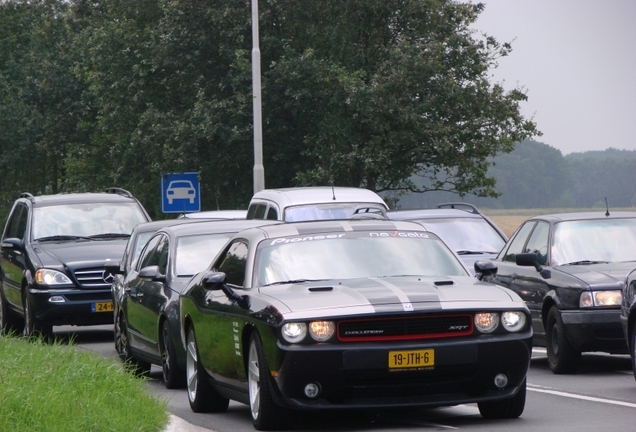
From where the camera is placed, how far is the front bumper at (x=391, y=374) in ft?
28.1

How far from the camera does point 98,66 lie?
4803 centimetres

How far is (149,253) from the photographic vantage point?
1467 cm

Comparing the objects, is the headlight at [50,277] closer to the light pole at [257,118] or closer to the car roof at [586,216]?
the car roof at [586,216]

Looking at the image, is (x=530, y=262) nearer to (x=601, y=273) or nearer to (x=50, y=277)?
(x=601, y=273)

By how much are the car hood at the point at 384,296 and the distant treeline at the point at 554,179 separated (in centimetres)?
1185

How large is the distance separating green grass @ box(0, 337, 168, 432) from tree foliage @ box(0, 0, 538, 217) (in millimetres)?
28311

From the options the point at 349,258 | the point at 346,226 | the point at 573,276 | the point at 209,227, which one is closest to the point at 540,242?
the point at 573,276

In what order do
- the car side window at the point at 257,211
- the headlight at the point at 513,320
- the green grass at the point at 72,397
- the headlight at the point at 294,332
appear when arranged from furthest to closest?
the car side window at the point at 257,211, the headlight at the point at 513,320, the headlight at the point at 294,332, the green grass at the point at 72,397

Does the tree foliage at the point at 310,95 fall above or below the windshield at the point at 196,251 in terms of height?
above

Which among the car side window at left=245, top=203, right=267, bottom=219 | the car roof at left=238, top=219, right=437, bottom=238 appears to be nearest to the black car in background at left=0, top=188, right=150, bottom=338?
the car side window at left=245, top=203, right=267, bottom=219

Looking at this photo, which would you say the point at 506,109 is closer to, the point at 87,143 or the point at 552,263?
the point at 87,143

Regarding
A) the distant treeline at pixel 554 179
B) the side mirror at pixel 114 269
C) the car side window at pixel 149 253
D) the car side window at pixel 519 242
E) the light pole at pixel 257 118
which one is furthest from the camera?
the light pole at pixel 257 118

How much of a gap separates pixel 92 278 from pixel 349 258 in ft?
30.6

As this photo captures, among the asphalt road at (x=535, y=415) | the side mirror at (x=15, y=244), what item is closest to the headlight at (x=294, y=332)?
the asphalt road at (x=535, y=415)
